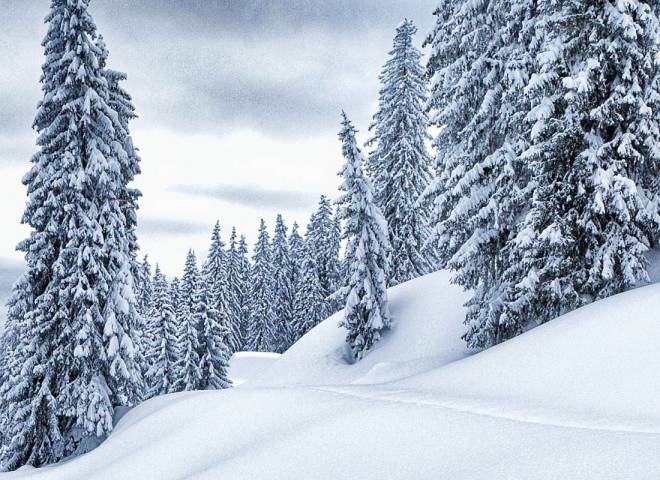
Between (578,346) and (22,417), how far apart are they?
1567cm

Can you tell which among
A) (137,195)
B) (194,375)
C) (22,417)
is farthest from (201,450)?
(194,375)

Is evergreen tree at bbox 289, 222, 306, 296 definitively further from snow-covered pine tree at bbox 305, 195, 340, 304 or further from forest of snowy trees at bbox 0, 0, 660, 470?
forest of snowy trees at bbox 0, 0, 660, 470

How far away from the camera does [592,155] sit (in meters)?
10.0

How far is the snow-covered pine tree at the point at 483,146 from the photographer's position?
41.6 feet

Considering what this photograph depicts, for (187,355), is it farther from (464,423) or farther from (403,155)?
(464,423)

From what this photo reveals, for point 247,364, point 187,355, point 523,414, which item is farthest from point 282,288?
point 523,414

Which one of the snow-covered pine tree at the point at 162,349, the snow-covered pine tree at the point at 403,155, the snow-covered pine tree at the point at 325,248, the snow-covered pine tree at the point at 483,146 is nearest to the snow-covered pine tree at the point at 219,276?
the snow-covered pine tree at the point at 325,248

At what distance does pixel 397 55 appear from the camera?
31969 millimetres

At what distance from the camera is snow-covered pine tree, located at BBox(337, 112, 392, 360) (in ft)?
74.3

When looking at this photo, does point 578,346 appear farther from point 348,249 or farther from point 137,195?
point 348,249

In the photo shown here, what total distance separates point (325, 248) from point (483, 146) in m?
39.7

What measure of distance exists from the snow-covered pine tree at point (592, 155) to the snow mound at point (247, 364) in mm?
33469

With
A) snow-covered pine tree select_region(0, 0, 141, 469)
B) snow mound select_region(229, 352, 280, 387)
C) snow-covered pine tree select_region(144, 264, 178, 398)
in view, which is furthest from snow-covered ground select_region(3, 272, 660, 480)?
snow mound select_region(229, 352, 280, 387)

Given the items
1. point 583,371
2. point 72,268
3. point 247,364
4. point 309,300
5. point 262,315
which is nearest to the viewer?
point 583,371
